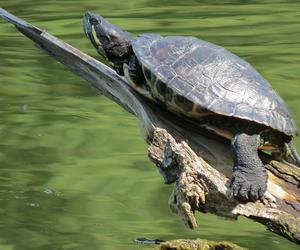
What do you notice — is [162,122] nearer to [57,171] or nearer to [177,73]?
[177,73]

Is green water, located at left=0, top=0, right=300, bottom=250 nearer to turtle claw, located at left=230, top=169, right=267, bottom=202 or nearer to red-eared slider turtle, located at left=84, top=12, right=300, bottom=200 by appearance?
red-eared slider turtle, located at left=84, top=12, right=300, bottom=200

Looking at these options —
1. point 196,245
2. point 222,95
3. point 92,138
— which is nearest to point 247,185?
point 196,245

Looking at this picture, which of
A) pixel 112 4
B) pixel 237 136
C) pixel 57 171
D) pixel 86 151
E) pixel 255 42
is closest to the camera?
pixel 237 136

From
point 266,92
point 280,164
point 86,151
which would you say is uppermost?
point 266,92

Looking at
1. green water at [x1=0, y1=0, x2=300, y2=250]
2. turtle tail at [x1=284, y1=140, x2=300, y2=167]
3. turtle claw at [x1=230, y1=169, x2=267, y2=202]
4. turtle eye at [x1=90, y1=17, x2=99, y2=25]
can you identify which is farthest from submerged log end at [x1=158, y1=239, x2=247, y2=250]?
turtle eye at [x1=90, y1=17, x2=99, y2=25]

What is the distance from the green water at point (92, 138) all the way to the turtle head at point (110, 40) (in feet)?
2.50

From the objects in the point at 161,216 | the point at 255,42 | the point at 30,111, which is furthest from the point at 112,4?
the point at 161,216

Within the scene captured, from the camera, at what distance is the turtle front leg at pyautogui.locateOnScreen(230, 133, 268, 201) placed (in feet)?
8.94

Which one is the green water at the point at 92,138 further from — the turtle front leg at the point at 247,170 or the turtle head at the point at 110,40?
the turtle front leg at the point at 247,170

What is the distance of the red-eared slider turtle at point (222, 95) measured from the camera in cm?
293

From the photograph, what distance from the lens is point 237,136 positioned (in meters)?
2.96

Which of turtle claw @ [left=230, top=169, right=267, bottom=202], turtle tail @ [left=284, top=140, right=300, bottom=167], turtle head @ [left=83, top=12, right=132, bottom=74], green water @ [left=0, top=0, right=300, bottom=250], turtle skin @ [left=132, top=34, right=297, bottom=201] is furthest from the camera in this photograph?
green water @ [left=0, top=0, right=300, bottom=250]

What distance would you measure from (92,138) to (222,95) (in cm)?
219

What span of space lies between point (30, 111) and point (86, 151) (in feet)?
2.49
